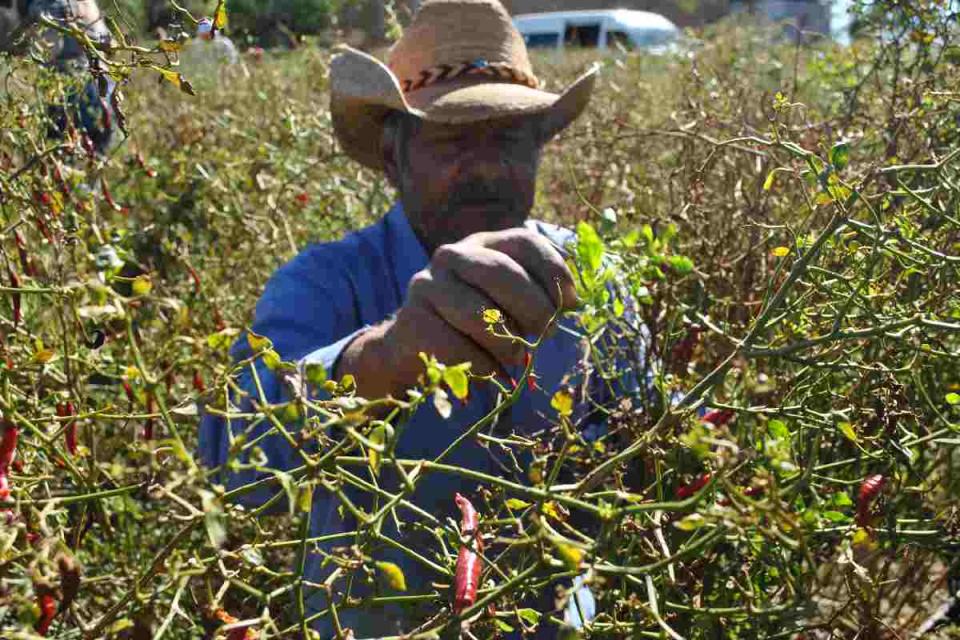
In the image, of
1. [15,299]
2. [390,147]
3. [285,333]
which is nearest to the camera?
[15,299]

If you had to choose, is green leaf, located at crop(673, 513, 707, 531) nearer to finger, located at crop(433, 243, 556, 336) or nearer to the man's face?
finger, located at crop(433, 243, 556, 336)

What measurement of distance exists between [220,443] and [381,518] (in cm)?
102

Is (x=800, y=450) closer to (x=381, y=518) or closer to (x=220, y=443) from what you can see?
(x=381, y=518)

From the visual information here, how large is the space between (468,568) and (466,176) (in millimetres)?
1183

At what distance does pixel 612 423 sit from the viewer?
51.1 inches

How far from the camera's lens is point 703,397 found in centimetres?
70

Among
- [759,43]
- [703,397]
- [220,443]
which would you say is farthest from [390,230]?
[759,43]

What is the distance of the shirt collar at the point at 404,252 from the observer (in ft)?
6.15

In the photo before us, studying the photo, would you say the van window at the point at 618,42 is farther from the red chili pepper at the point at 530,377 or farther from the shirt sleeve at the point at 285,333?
the red chili pepper at the point at 530,377

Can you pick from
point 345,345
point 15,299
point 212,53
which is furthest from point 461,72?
point 212,53

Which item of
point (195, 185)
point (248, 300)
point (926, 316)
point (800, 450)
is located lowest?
point (248, 300)

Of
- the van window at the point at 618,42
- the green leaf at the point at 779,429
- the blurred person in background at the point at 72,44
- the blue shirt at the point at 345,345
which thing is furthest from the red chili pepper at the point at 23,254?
the van window at the point at 618,42

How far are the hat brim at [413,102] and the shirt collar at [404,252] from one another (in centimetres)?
19

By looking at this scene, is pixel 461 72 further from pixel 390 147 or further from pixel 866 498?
pixel 866 498
